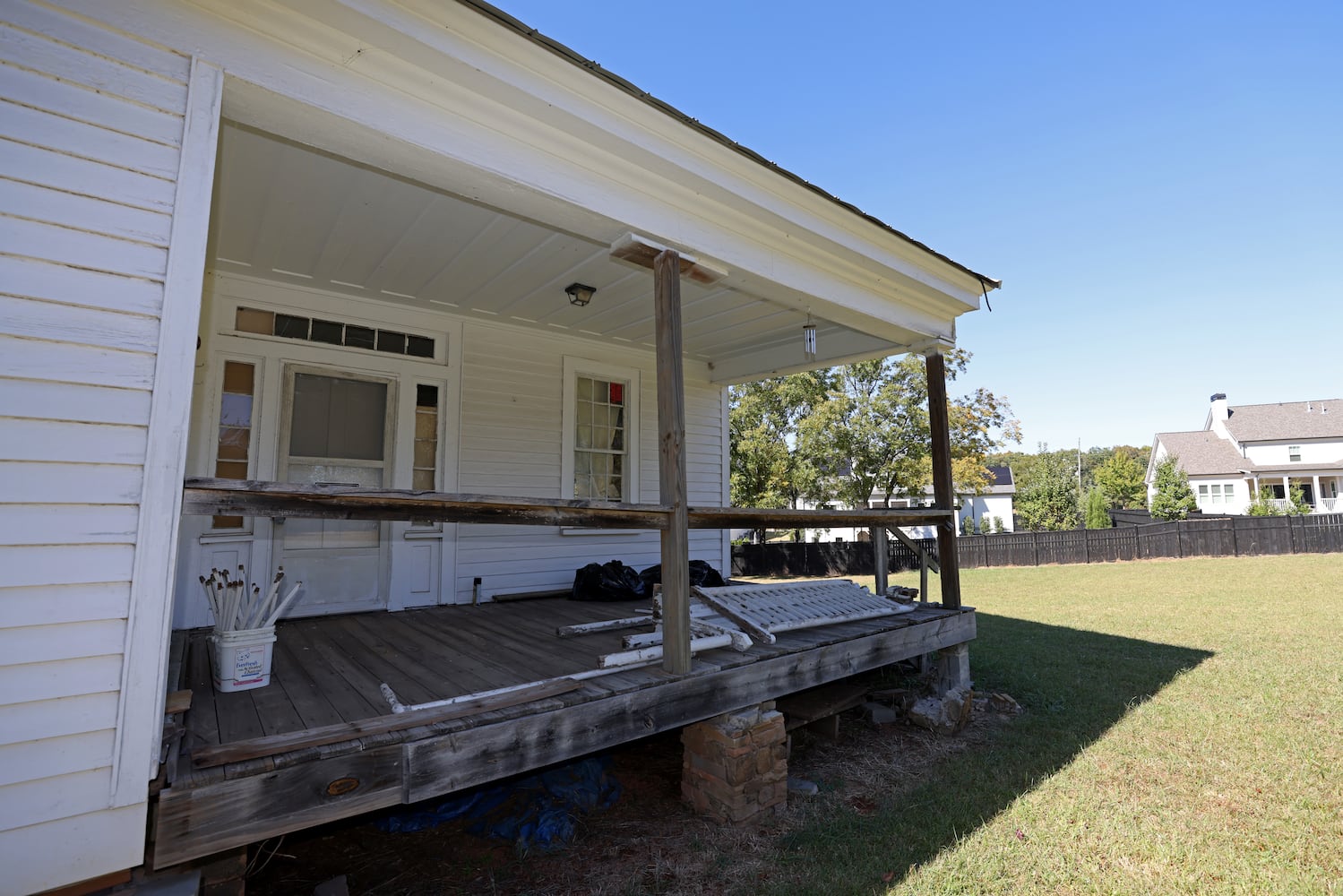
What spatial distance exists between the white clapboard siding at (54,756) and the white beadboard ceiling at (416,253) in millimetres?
2330

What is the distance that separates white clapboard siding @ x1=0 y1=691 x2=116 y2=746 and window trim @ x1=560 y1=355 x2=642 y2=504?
13.9 ft

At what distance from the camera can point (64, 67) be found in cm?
182

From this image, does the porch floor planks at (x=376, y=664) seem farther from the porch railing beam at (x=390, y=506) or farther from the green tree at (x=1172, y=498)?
the green tree at (x=1172, y=498)

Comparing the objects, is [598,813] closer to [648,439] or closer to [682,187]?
[682,187]

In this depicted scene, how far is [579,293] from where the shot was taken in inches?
182

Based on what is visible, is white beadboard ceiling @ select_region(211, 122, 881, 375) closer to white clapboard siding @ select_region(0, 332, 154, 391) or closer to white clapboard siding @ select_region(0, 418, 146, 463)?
white clapboard siding @ select_region(0, 332, 154, 391)

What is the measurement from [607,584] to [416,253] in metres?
3.13

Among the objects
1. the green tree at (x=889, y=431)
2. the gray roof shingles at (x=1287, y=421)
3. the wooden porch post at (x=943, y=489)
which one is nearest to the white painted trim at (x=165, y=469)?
the wooden porch post at (x=943, y=489)

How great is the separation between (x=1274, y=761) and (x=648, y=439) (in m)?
5.21

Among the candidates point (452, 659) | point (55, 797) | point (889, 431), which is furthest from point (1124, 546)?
point (55, 797)

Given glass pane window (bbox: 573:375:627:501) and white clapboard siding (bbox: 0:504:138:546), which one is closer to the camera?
white clapboard siding (bbox: 0:504:138:546)

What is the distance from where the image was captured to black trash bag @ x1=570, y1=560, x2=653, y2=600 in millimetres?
5523

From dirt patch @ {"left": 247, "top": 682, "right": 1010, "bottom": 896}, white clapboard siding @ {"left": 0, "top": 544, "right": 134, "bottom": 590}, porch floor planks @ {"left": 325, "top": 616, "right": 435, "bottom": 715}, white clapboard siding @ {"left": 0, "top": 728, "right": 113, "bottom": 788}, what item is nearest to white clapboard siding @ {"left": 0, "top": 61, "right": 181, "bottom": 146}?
white clapboard siding @ {"left": 0, "top": 544, "right": 134, "bottom": 590}

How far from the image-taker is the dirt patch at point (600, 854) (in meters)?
2.53
